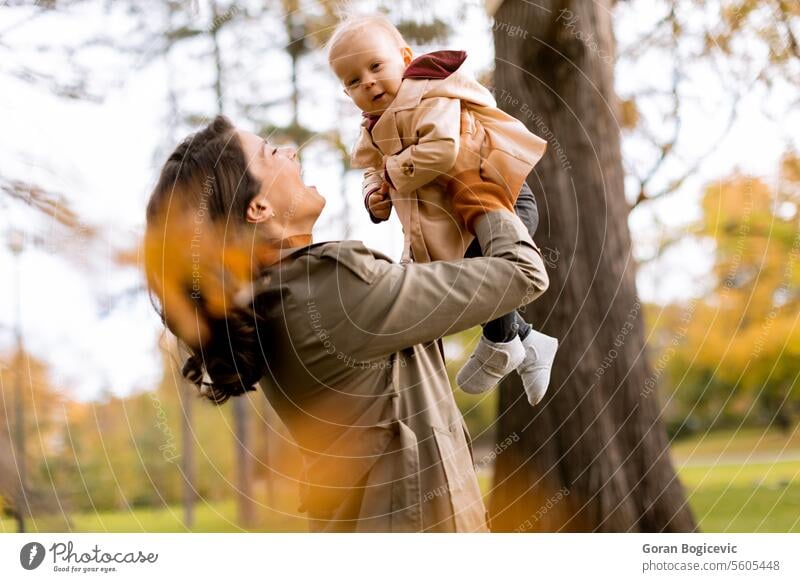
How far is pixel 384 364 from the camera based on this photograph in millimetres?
1471

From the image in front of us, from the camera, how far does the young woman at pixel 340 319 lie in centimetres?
140

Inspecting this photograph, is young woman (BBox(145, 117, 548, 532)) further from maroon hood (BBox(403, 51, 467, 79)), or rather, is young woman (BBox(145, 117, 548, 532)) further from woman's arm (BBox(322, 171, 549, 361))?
maroon hood (BBox(403, 51, 467, 79))

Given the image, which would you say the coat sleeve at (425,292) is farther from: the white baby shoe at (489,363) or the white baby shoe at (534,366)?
the white baby shoe at (534,366)

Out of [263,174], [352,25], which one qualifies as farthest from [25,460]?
[352,25]

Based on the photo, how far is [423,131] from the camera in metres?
1.52

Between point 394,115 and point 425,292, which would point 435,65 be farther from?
point 425,292

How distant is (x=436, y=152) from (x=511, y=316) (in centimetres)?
33

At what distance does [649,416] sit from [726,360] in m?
0.28

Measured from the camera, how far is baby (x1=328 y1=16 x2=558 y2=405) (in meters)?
1.52

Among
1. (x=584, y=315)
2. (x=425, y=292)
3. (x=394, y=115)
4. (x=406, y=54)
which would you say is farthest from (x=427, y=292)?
(x=584, y=315)

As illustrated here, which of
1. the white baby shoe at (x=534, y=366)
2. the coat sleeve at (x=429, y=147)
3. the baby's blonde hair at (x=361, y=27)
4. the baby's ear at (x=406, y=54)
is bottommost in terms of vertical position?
the white baby shoe at (x=534, y=366)

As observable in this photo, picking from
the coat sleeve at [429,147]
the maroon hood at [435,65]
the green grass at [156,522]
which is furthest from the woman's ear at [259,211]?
the green grass at [156,522]

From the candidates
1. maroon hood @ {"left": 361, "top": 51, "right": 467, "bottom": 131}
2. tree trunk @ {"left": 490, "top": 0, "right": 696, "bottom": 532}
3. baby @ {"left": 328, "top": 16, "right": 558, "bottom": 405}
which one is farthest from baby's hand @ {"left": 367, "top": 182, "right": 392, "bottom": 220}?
tree trunk @ {"left": 490, "top": 0, "right": 696, "bottom": 532}
